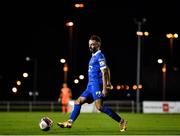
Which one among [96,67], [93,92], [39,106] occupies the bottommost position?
[39,106]

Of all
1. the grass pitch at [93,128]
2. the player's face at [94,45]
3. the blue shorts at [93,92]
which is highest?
the player's face at [94,45]

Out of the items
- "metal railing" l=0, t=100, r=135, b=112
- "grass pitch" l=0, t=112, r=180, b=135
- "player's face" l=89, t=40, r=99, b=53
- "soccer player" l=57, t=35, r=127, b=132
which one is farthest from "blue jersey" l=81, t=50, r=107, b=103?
"metal railing" l=0, t=100, r=135, b=112

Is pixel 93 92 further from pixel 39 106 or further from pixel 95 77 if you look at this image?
pixel 39 106

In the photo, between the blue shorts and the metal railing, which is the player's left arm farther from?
the metal railing

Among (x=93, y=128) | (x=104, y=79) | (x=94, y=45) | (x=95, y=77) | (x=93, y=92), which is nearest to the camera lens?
(x=104, y=79)

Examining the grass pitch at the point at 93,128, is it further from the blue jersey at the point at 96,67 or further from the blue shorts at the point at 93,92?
the blue jersey at the point at 96,67

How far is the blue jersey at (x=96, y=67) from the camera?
15969 mm

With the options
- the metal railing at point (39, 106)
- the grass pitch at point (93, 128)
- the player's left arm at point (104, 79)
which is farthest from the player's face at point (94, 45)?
the metal railing at point (39, 106)

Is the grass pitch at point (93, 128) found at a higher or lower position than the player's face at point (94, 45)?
lower

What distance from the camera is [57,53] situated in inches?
4080

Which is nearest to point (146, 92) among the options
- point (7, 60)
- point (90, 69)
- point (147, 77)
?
point (147, 77)

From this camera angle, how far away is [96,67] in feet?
52.9

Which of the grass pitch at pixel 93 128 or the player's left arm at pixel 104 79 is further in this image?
the grass pitch at pixel 93 128

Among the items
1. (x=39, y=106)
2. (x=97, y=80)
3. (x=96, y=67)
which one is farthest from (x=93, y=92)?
(x=39, y=106)
